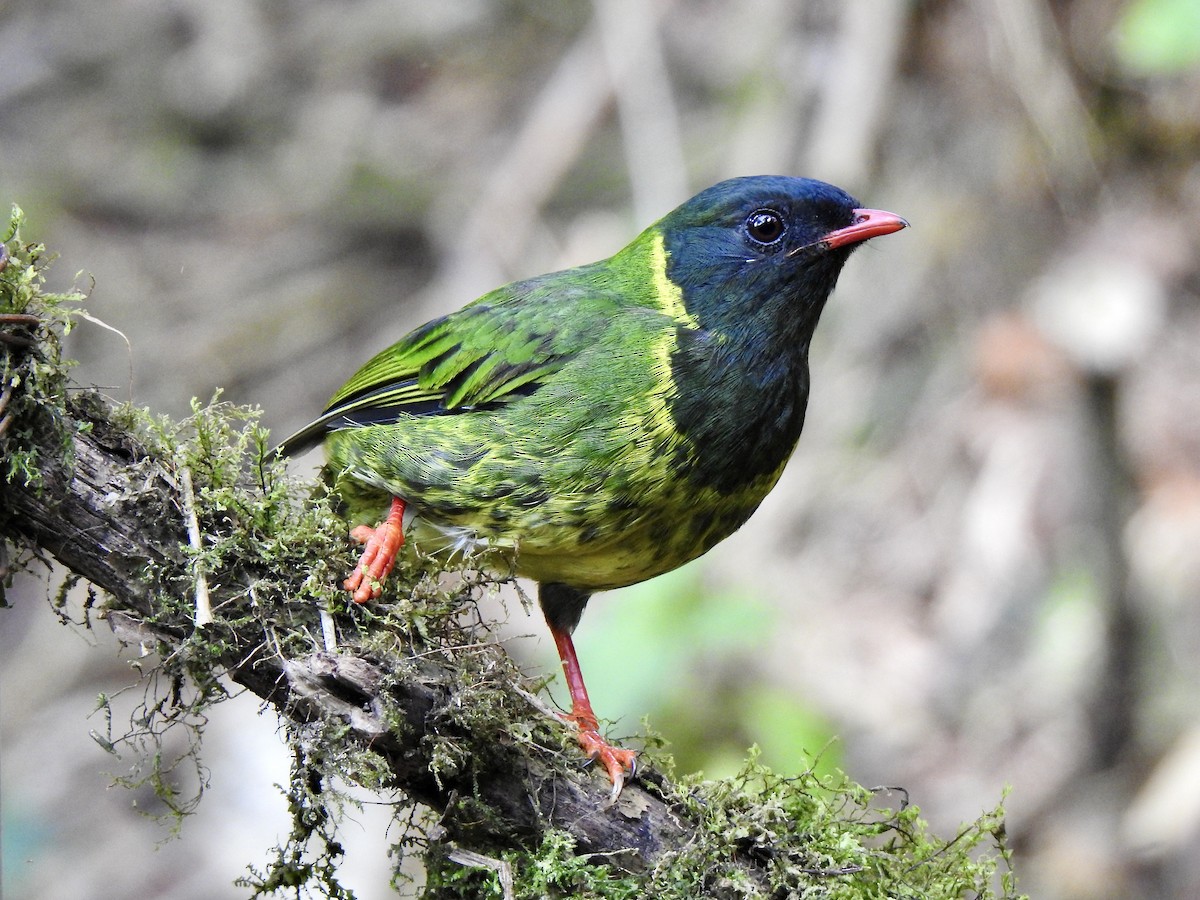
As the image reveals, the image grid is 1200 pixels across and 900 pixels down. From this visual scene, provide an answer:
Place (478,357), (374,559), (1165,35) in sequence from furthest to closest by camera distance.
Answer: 1. (1165,35)
2. (478,357)
3. (374,559)

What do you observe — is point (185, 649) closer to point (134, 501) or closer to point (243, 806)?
point (134, 501)

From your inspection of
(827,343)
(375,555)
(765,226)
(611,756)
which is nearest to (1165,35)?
(827,343)

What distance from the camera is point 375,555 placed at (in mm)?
2750

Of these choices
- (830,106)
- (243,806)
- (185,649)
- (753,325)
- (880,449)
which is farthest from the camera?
(880,449)

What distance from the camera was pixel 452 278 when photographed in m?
7.40

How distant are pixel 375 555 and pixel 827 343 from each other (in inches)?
183

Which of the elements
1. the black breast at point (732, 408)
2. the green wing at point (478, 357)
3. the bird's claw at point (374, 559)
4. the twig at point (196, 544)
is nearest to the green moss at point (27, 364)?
the twig at point (196, 544)

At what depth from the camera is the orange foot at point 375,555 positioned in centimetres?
259

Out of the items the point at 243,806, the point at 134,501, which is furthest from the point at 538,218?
the point at 134,501

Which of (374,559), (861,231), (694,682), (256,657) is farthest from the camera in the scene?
(694,682)

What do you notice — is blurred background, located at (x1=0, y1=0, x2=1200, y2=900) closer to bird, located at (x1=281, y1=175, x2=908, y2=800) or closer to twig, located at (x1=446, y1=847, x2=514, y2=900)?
bird, located at (x1=281, y1=175, x2=908, y2=800)

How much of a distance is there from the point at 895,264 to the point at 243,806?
4.76 meters

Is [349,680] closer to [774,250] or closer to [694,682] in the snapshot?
[774,250]

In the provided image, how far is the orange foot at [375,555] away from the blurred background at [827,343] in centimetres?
201
